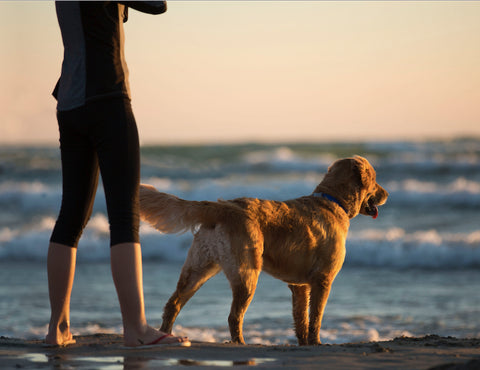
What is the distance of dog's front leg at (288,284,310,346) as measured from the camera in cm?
466

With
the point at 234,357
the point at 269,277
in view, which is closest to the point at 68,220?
the point at 234,357

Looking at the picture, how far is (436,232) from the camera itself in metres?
12.9

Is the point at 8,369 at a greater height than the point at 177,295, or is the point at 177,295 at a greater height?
the point at 177,295

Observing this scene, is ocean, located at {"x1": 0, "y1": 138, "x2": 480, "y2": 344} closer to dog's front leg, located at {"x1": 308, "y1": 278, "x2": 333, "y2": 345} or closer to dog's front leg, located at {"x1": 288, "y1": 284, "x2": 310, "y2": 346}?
dog's front leg, located at {"x1": 288, "y1": 284, "x2": 310, "y2": 346}

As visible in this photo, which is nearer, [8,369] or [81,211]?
[8,369]

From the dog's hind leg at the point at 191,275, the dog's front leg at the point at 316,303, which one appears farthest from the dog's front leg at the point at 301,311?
the dog's hind leg at the point at 191,275

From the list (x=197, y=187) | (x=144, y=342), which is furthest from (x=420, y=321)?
(x=197, y=187)

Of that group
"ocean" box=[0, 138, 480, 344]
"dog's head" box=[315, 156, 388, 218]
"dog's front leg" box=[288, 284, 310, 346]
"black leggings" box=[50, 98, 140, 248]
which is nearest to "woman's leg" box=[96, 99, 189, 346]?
"black leggings" box=[50, 98, 140, 248]

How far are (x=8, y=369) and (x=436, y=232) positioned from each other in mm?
11164

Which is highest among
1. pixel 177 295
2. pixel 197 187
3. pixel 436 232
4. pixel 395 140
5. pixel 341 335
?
pixel 395 140

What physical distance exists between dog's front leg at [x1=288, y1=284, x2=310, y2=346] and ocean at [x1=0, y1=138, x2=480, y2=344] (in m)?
1.00

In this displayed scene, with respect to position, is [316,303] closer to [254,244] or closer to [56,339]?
[254,244]

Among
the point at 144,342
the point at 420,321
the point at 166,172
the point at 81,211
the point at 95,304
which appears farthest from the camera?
the point at 166,172

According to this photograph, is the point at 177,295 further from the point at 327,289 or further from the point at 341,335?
the point at 341,335
